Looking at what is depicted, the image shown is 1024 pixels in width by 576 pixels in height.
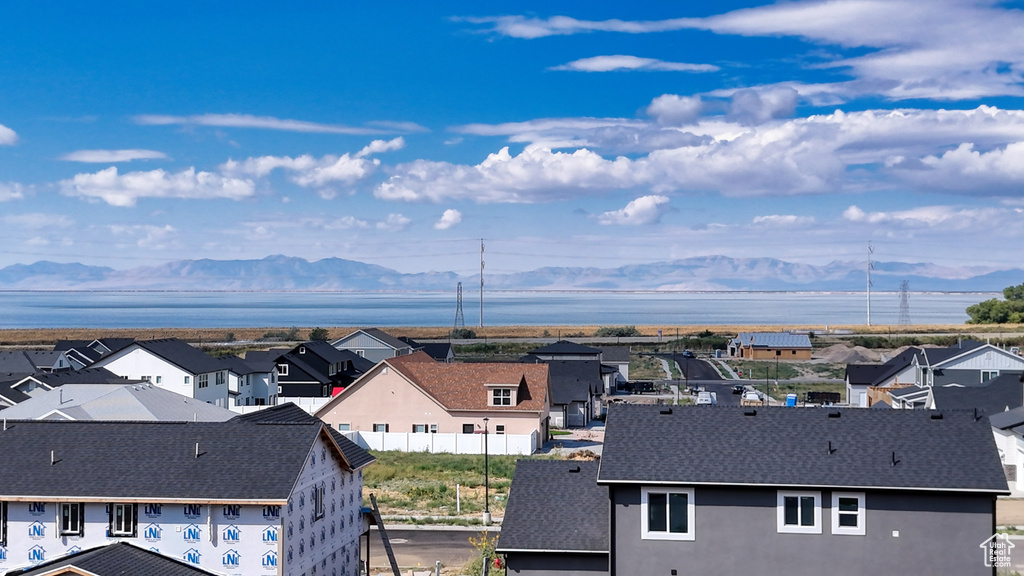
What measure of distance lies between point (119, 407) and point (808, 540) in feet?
110

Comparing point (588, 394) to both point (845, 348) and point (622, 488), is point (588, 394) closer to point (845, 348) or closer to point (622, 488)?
point (622, 488)

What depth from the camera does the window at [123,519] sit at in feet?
73.4

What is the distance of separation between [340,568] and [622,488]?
9764 millimetres

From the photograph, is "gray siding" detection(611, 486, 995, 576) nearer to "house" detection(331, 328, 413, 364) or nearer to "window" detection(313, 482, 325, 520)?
"window" detection(313, 482, 325, 520)

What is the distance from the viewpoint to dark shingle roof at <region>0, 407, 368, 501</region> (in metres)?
22.4

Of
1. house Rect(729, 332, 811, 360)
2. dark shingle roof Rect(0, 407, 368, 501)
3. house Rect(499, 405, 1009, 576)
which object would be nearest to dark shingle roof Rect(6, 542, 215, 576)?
dark shingle roof Rect(0, 407, 368, 501)

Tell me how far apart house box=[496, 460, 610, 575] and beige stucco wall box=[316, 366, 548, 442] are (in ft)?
120

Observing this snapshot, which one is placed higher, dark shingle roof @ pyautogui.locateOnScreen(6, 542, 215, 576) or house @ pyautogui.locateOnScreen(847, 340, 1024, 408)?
house @ pyautogui.locateOnScreen(847, 340, 1024, 408)

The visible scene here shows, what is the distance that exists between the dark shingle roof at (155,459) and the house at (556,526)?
5.38 metres

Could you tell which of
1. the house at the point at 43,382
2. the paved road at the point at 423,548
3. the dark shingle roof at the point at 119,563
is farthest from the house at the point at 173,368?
the dark shingle roof at the point at 119,563

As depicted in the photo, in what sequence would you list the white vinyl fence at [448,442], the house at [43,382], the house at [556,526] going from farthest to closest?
the white vinyl fence at [448,442] → the house at [43,382] → the house at [556,526]

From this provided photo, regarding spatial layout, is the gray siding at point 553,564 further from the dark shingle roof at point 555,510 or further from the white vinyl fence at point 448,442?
the white vinyl fence at point 448,442

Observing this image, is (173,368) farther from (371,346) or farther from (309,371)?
(371,346)

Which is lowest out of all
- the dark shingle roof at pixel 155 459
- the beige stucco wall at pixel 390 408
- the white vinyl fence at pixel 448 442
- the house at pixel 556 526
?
the white vinyl fence at pixel 448 442
